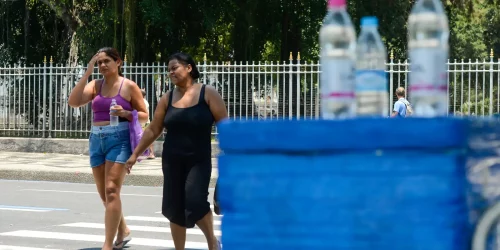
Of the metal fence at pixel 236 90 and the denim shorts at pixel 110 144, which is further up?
the metal fence at pixel 236 90

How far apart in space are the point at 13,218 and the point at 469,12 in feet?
71.7

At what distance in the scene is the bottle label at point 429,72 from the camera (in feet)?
8.14

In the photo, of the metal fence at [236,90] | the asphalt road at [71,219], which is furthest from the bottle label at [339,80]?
the metal fence at [236,90]

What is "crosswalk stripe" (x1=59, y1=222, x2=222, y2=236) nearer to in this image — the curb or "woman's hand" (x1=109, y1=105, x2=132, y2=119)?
"woman's hand" (x1=109, y1=105, x2=132, y2=119)

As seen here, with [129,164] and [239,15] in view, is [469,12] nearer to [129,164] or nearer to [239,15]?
[239,15]

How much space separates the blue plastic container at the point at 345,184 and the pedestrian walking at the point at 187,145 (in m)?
3.75

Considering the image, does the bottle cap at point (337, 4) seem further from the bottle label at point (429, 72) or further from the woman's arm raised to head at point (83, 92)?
the woman's arm raised to head at point (83, 92)

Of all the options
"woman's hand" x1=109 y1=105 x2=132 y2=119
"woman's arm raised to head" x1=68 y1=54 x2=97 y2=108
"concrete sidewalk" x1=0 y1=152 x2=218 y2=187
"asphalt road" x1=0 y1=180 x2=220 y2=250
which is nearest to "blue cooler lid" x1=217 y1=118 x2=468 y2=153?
"woman's hand" x1=109 y1=105 x2=132 y2=119

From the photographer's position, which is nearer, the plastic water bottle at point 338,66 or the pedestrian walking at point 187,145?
the plastic water bottle at point 338,66

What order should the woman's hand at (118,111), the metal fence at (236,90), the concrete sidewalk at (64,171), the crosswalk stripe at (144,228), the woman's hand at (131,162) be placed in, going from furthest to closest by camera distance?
1. the metal fence at (236,90)
2. the concrete sidewalk at (64,171)
3. the crosswalk stripe at (144,228)
4. the woman's hand at (118,111)
5. the woman's hand at (131,162)

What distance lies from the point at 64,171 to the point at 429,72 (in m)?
14.4

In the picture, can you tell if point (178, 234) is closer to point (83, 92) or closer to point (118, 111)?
point (118, 111)

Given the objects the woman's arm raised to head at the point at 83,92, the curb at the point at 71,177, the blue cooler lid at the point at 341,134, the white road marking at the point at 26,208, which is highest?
the woman's arm raised to head at the point at 83,92

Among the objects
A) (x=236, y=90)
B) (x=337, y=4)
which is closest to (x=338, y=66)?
(x=337, y=4)
